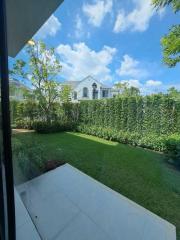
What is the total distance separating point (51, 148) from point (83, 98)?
14.7ft

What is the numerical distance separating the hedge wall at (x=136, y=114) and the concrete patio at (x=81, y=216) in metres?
3.96

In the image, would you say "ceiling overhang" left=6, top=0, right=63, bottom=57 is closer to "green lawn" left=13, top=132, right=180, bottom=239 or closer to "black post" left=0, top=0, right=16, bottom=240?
"black post" left=0, top=0, right=16, bottom=240

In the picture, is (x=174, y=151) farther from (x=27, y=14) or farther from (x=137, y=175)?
(x=27, y=14)

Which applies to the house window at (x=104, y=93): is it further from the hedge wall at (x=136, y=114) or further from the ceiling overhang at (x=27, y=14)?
the ceiling overhang at (x=27, y=14)

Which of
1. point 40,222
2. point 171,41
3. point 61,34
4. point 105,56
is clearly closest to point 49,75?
point 105,56

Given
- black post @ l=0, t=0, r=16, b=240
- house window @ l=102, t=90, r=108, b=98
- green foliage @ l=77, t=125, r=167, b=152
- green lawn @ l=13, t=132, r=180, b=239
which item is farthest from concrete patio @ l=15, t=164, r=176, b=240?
house window @ l=102, t=90, r=108, b=98

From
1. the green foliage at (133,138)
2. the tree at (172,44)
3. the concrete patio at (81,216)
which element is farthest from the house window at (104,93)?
the concrete patio at (81,216)

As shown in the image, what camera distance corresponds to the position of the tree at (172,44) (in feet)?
6.44

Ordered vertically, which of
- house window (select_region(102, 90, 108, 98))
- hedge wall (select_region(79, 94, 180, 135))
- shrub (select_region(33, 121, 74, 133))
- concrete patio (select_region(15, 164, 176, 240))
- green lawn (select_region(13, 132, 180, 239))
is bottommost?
green lawn (select_region(13, 132, 180, 239))

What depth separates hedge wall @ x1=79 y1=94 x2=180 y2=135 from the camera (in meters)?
5.24

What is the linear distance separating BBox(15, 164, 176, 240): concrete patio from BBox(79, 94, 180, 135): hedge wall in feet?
13.0

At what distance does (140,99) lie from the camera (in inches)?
236

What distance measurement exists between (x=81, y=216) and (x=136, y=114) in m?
5.02

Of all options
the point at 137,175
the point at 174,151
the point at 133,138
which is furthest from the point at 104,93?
the point at 137,175
